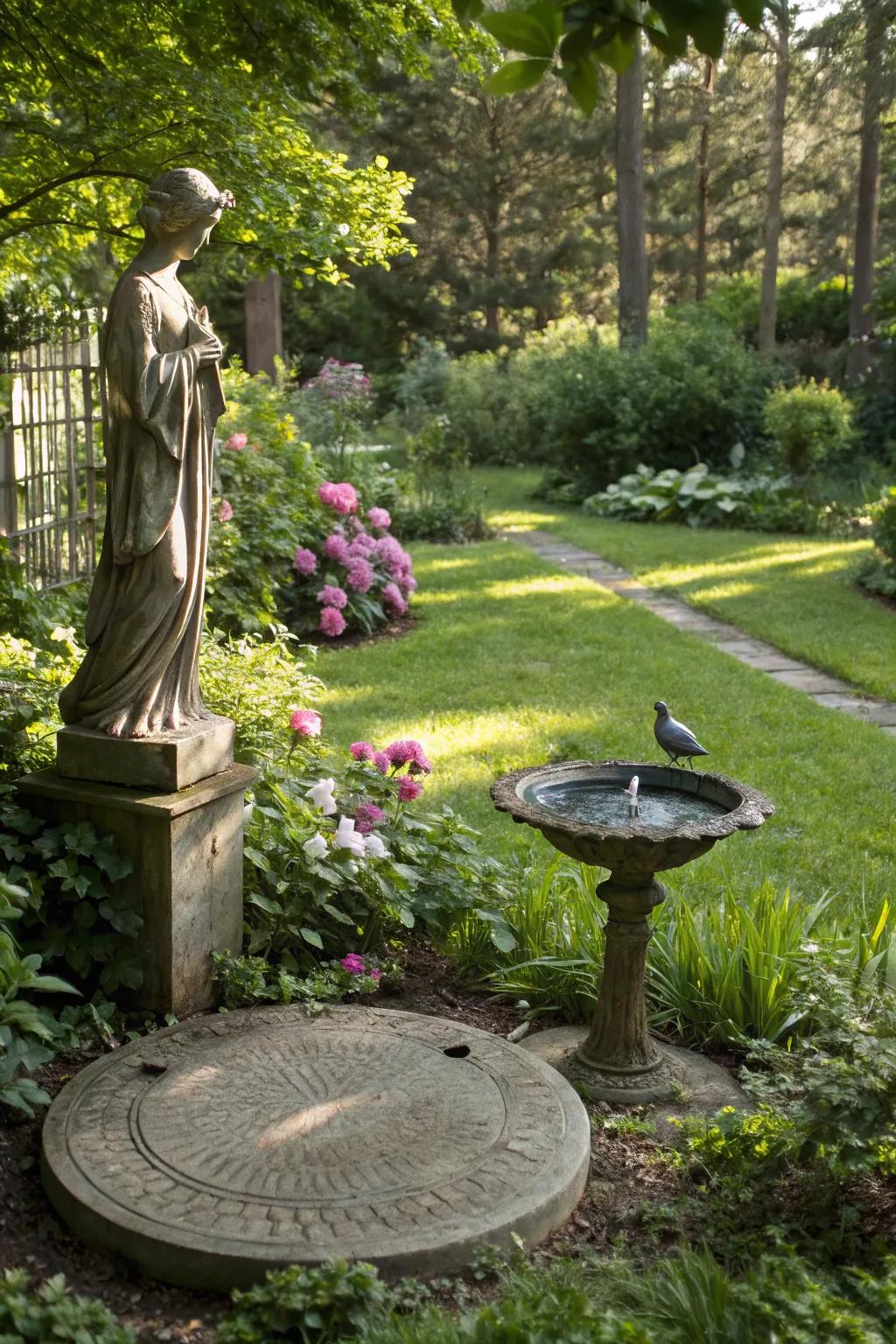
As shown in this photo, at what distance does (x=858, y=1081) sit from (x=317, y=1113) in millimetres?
1407

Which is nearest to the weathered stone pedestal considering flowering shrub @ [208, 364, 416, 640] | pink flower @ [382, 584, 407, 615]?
flowering shrub @ [208, 364, 416, 640]

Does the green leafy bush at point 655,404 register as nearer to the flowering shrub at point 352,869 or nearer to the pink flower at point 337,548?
the pink flower at point 337,548

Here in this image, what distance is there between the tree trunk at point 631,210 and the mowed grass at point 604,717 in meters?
11.3

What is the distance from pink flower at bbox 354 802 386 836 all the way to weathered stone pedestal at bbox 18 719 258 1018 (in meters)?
0.73

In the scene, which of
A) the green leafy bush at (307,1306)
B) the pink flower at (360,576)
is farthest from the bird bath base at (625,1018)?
the pink flower at (360,576)

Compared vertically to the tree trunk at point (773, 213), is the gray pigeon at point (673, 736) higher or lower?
lower

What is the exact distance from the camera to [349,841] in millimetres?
4488

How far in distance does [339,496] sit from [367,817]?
19.0 feet

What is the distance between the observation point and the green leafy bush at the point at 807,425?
16.1 metres

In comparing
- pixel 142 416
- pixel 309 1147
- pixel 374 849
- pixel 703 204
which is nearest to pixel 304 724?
pixel 374 849

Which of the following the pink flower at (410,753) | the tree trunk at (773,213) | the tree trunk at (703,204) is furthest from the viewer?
the tree trunk at (703,204)

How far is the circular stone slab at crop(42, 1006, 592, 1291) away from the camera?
291 cm

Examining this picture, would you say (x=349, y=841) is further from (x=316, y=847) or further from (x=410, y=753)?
(x=410, y=753)

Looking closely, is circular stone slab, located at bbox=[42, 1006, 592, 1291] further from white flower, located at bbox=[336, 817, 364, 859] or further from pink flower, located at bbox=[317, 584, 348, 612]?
pink flower, located at bbox=[317, 584, 348, 612]
